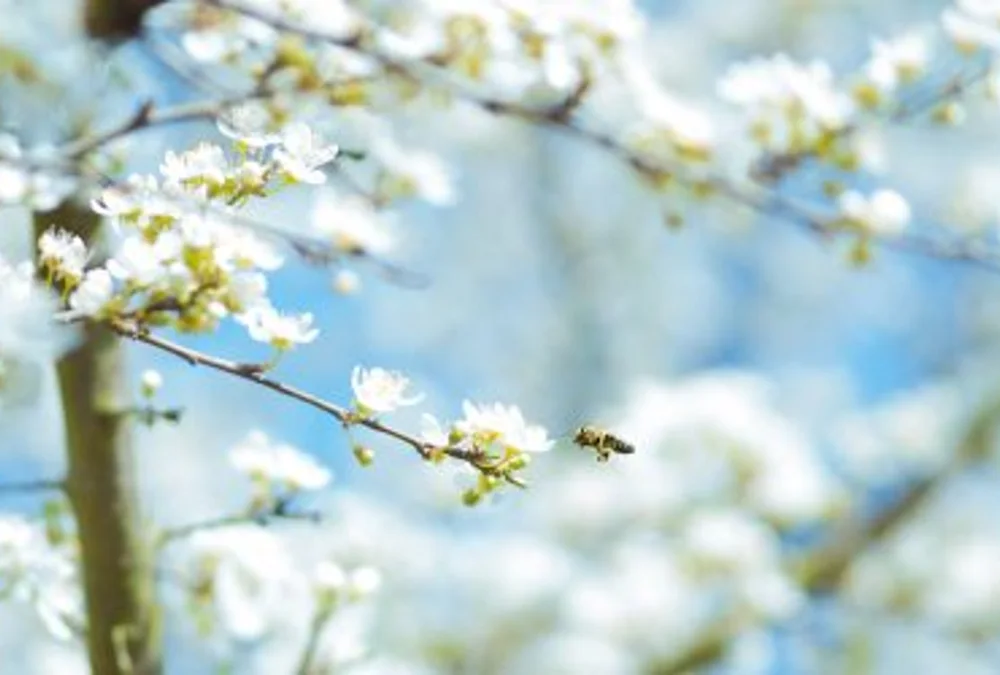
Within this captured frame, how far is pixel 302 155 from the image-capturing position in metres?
1.32

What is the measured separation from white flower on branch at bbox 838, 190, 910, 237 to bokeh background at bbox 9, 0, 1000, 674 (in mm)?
120

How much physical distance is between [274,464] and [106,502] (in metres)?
0.16

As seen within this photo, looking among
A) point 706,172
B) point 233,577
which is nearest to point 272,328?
point 233,577

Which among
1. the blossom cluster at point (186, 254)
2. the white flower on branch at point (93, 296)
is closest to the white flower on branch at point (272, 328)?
the blossom cluster at point (186, 254)

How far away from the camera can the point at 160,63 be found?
1.95 m

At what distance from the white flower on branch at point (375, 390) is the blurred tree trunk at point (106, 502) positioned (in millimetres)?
541

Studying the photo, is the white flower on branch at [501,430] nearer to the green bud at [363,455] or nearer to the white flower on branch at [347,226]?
the green bud at [363,455]

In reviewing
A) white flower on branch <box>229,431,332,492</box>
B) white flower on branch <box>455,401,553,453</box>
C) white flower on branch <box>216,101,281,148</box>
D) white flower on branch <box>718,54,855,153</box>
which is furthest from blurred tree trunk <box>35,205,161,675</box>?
white flower on branch <box>718,54,855,153</box>

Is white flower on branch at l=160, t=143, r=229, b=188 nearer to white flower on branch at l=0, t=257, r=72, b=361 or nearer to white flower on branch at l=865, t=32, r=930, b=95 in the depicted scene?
white flower on branch at l=0, t=257, r=72, b=361

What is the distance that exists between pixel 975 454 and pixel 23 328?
4.16m

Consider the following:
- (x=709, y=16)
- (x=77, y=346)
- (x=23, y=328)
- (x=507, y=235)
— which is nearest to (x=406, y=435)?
(x=23, y=328)

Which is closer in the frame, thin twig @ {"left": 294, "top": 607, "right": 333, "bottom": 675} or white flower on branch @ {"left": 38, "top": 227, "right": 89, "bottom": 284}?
white flower on branch @ {"left": 38, "top": 227, "right": 89, "bottom": 284}

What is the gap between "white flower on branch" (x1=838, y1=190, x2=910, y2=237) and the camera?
210cm

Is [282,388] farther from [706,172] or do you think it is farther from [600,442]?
[706,172]
